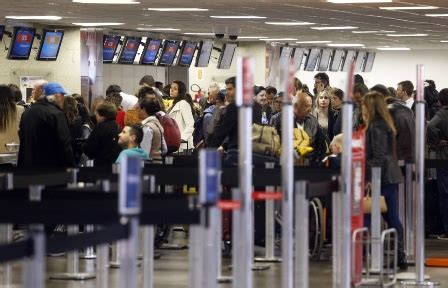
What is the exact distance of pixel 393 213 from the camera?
489 inches

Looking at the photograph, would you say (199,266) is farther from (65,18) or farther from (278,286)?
(65,18)

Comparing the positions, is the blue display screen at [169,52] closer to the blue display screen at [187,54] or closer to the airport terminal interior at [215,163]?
the blue display screen at [187,54]

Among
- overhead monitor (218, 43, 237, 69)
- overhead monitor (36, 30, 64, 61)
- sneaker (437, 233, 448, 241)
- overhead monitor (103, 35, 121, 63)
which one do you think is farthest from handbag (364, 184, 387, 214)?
overhead monitor (218, 43, 237, 69)

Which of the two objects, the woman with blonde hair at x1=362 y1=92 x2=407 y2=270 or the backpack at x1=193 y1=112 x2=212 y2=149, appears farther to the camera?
the backpack at x1=193 y1=112 x2=212 y2=149

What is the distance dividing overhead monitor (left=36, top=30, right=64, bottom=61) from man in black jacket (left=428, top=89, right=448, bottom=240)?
11382 mm

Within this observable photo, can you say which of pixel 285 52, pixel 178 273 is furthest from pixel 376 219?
pixel 285 52

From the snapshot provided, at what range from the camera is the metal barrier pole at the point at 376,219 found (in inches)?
459

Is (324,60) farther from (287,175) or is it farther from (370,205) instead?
(287,175)

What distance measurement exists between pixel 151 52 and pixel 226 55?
3559 mm

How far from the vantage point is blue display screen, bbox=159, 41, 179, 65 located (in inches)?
1219

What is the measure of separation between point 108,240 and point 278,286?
17.1 ft

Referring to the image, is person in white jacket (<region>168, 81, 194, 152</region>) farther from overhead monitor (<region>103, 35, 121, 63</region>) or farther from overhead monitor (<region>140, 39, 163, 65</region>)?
overhead monitor (<region>140, 39, 163, 65</region>)

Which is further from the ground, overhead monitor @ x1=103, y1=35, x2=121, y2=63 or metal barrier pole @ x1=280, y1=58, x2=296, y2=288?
overhead monitor @ x1=103, y1=35, x2=121, y2=63

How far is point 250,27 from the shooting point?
27203 millimetres
